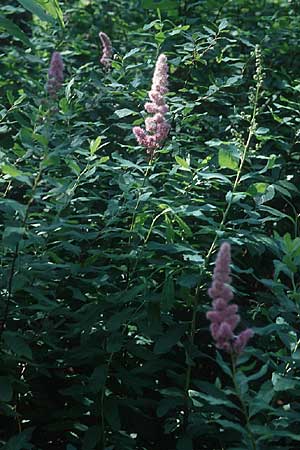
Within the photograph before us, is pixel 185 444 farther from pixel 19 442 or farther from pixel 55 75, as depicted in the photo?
pixel 55 75

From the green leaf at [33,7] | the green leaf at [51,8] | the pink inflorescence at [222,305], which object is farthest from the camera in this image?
the green leaf at [51,8]

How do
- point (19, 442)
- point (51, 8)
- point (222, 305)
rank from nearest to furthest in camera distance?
point (222, 305)
point (51, 8)
point (19, 442)

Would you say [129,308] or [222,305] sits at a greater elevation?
[222,305]

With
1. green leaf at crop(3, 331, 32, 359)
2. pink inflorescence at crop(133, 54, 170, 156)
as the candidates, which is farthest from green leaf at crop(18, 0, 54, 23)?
green leaf at crop(3, 331, 32, 359)

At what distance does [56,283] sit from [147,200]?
46 centimetres

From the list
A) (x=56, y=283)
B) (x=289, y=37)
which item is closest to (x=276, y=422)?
(x=56, y=283)

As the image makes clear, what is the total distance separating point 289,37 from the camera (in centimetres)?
534

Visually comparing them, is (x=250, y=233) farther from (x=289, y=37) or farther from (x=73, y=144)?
(x=289, y=37)

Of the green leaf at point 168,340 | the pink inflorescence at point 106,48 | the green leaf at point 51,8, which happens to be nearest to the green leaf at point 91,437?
the green leaf at point 168,340

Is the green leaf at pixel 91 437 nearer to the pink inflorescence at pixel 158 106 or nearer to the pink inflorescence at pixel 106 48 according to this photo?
the pink inflorescence at pixel 158 106

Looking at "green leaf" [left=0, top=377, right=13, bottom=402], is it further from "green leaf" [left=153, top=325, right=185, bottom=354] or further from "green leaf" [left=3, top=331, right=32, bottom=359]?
"green leaf" [left=153, top=325, right=185, bottom=354]

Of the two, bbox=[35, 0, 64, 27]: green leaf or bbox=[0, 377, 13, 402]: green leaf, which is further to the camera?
bbox=[0, 377, 13, 402]: green leaf

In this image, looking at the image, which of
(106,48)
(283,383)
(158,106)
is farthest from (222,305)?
(106,48)

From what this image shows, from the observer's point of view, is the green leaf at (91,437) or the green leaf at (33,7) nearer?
the green leaf at (33,7)
